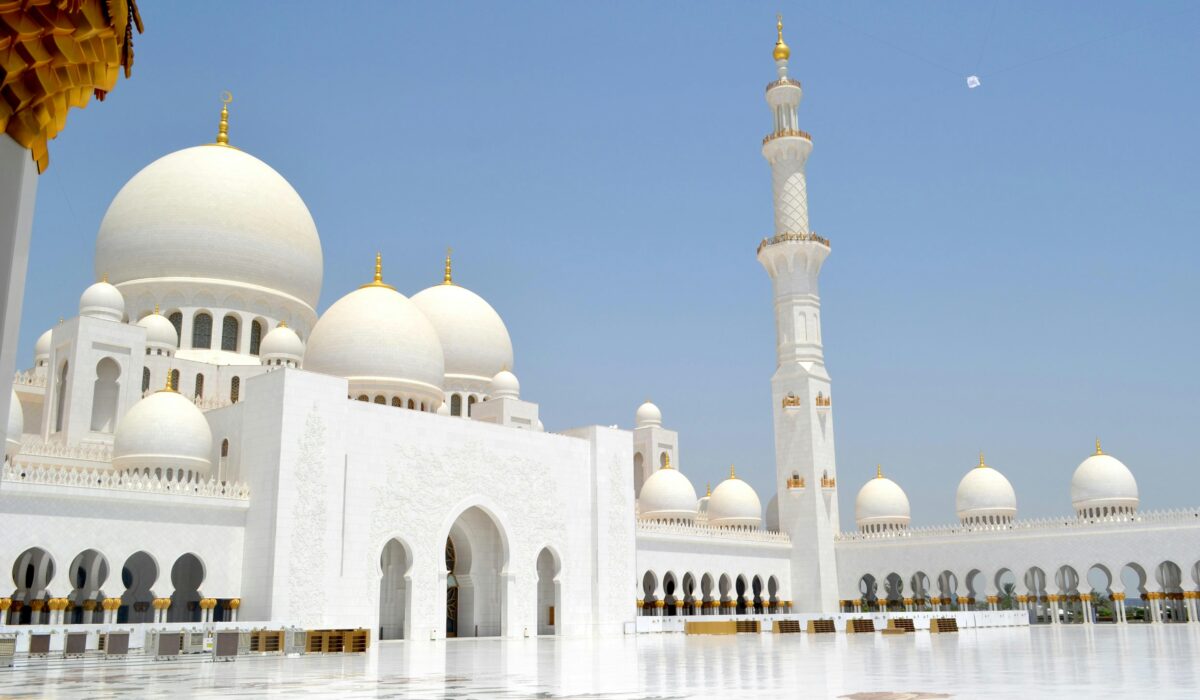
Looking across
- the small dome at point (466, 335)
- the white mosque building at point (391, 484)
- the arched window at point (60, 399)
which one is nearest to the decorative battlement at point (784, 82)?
the white mosque building at point (391, 484)

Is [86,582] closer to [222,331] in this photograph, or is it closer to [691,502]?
[222,331]

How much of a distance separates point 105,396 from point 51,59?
810 inches

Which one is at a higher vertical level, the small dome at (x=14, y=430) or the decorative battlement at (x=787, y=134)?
the decorative battlement at (x=787, y=134)

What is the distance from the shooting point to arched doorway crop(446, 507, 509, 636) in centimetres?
2216

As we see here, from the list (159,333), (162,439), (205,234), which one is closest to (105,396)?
(159,333)

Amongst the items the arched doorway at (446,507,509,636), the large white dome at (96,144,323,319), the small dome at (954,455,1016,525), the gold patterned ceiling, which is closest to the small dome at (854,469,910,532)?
the small dome at (954,455,1016,525)

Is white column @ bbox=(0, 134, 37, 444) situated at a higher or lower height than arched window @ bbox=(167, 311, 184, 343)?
lower

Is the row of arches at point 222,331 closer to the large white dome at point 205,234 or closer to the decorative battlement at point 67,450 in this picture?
the large white dome at point 205,234

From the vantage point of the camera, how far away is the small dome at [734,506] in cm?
3209

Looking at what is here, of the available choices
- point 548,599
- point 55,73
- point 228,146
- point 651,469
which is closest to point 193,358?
point 228,146

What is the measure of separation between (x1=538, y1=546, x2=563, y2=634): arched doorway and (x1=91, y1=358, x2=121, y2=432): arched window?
9438 millimetres

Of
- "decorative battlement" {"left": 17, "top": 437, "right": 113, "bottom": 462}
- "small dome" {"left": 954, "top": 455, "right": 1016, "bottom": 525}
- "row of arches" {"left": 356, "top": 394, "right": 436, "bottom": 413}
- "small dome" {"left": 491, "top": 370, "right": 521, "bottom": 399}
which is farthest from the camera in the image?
"small dome" {"left": 954, "top": 455, "right": 1016, "bottom": 525}

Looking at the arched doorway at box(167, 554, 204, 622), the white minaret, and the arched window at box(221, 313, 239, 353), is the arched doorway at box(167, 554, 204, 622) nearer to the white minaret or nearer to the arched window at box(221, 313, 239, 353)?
the arched window at box(221, 313, 239, 353)

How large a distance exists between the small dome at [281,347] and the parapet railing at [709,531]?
10237 mm
